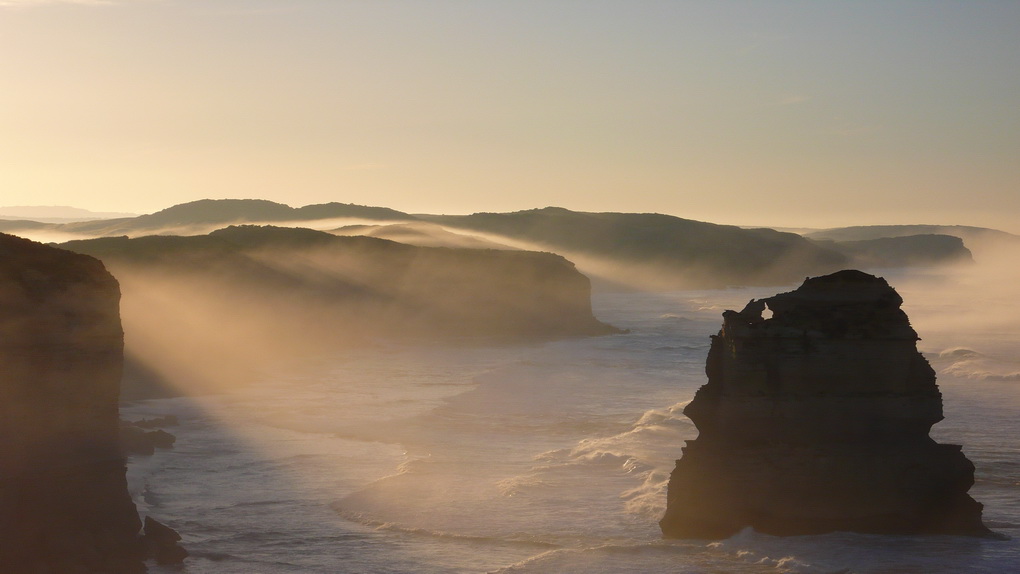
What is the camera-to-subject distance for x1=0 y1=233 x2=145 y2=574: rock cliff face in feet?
57.5

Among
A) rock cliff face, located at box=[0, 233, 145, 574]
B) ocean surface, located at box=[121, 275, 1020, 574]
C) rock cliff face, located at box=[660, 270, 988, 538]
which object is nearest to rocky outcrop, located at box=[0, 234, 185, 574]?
rock cliff face, located at box=[0, 233, 145, 574]

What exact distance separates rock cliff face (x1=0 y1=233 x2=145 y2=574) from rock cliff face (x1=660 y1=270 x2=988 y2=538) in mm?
11993

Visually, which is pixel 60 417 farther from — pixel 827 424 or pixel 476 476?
pixel 827 424

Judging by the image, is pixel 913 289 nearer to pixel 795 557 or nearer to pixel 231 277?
pixel 231 277

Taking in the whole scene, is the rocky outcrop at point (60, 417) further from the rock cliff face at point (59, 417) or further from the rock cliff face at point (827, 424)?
the rock cliff face at point (827, 424)

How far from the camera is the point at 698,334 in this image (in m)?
93.2

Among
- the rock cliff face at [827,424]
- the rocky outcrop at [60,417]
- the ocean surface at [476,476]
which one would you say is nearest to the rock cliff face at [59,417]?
the rocky outcrop at [60,417]

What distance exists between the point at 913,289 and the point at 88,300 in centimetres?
17515

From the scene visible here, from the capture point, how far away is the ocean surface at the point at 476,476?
22.2m

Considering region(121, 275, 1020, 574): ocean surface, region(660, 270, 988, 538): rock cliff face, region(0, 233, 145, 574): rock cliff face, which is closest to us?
region(0, 233, 145, 574): rock cliff face

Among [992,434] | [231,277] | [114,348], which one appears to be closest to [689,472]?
[114,348]

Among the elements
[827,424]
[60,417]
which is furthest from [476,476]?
[60,417]

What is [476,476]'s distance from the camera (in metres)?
31.2

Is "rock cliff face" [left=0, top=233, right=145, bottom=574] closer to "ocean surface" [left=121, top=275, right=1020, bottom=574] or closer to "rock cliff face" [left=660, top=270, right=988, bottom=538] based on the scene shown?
"ocean surface" [left=121, top=275, right=1020, bottom=574]
